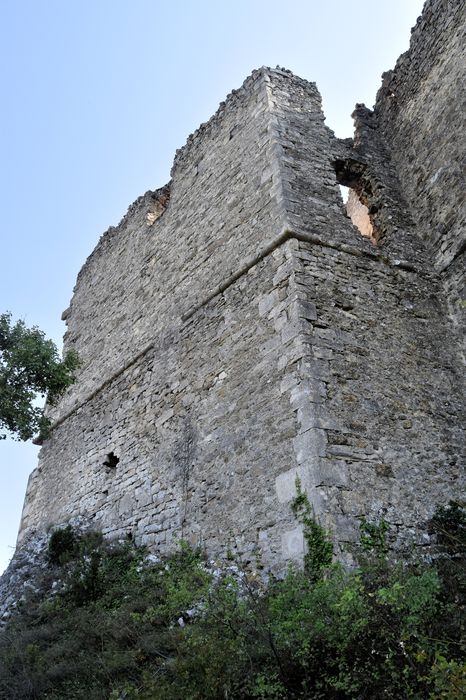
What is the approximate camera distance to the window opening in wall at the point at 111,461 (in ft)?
28.5

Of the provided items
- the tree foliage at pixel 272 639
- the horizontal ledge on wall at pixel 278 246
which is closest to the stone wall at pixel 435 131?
the horizontal ledge on wall at pixel 278 246

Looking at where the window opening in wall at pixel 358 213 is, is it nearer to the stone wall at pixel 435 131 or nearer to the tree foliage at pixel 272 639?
the stone wall at pixel 435 131

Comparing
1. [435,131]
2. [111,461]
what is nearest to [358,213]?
[435,131]

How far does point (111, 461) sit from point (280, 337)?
151 inches

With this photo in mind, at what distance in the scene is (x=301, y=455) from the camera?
17.8 feet

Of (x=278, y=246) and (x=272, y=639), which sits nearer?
(x=272, y=639)

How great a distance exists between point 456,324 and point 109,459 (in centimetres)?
525

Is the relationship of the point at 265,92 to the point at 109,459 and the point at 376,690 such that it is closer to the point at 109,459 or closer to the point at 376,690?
the point at 109,459

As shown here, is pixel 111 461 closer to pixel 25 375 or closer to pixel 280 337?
pixel 25 375

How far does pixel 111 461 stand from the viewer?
28.8 feet

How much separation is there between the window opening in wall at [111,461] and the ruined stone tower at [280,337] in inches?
1.3

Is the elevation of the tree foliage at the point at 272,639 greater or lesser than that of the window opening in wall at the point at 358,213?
lesser

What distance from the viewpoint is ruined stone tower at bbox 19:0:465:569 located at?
18.6 ft

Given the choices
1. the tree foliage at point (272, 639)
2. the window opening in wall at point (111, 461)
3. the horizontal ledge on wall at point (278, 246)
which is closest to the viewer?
the tree foliage at point (272, 639)
